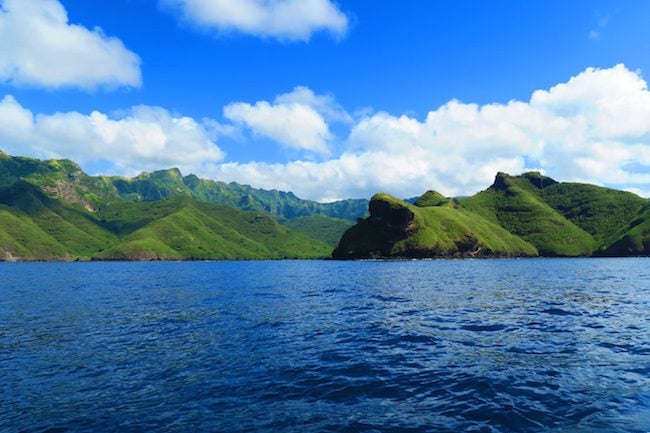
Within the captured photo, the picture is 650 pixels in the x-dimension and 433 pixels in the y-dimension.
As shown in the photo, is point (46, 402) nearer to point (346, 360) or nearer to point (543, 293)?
point (346, 360)

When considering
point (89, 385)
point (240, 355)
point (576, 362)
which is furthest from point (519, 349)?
point (89, 385)

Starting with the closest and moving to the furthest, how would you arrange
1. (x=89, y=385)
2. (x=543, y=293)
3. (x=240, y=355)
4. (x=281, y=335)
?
1. (x=89, y=385)
2. (x=240, y=355)
3. (x=281, y=335)
4. (x=543, y=293)

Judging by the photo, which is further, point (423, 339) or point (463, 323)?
point (463, 323)

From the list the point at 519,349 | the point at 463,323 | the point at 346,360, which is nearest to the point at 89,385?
the point at 346,360

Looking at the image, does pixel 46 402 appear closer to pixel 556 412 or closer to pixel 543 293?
pixel 556 412

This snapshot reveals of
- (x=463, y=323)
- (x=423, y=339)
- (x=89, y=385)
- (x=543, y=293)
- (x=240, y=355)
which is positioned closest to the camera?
(x=89, y=385)

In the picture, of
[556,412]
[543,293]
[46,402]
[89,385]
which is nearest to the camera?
[556,412]

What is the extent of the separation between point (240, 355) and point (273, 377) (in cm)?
619

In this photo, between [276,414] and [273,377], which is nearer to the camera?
[276,414]

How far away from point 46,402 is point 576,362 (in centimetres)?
3075

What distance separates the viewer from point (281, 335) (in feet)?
116

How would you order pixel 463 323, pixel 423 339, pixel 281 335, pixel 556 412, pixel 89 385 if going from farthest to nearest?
pixel 463 323
pixel 281 335
pixel 423 339
pixel 89 385
pixel 556 412

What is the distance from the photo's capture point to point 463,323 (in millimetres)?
39719

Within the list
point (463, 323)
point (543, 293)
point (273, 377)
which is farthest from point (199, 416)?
point (543, 293)
